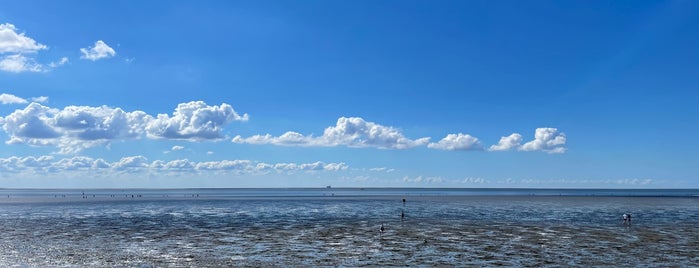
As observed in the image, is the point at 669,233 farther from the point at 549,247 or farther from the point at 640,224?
the point at 549,247

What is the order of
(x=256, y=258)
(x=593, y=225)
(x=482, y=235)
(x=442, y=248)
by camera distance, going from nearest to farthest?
(x=256, y=258)
(x=442, y=248)
(x=482, y=235)
(x=593, y=225)

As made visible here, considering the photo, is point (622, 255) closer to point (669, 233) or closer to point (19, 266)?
point (669, 233)

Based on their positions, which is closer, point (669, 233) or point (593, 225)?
point (669, 233)

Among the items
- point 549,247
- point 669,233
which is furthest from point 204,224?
point 669,233

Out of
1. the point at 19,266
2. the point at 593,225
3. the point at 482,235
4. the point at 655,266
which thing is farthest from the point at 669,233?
the point at 19,266

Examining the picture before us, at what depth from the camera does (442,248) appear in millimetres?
39875

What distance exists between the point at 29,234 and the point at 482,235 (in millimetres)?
40231

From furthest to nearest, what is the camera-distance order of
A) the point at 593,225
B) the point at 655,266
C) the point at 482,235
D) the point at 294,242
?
the point at 593,225, the point at 482,235, the point at 294,242, the point at 655,266

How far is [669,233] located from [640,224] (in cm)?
1094

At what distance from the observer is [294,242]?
43594 millimetres

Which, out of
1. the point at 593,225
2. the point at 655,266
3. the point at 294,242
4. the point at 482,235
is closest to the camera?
the point at 655,266

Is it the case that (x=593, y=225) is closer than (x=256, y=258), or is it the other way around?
(x=256, y=258)

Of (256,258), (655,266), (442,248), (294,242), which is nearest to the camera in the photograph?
(655,266)

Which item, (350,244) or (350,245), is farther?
(350,244)
